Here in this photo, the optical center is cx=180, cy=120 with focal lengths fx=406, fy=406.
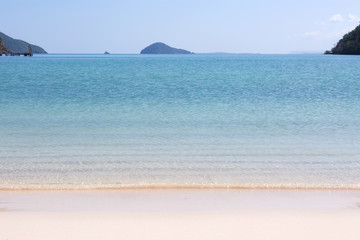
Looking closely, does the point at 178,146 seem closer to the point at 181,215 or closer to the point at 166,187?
the point at 166,187

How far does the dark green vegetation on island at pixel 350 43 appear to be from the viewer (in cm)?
15695

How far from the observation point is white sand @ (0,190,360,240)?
5.86 metres

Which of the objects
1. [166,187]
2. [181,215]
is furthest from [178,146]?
[181,215]

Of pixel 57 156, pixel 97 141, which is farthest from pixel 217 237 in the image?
pixel 97 141

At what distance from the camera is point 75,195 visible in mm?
7727

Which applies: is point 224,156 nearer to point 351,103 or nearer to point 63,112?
point 63,112

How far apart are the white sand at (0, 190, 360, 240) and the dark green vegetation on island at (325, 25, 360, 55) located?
16457cm

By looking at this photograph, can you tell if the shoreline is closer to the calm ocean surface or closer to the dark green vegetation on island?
the calm ocean surface

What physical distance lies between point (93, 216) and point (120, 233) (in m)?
0.87

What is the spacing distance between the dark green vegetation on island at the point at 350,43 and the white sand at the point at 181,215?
540 ft

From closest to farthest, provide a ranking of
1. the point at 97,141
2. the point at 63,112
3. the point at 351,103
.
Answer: the point at 97,141 → the point at 63,112 → the point at 351,103

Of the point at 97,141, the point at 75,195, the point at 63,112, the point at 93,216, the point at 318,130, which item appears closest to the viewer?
the point at 93,216

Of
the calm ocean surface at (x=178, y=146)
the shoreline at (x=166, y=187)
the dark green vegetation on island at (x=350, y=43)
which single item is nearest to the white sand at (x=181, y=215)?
the shoreline at (x=166, y=187)

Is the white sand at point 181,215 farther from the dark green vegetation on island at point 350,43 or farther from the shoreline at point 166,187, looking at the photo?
the dark green vegetation on island at point 350,43
